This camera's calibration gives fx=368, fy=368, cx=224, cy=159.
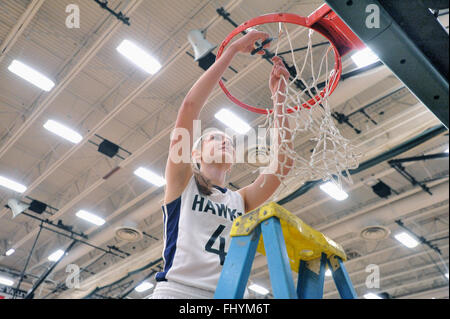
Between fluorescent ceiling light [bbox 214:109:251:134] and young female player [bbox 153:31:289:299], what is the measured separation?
446 centimetres

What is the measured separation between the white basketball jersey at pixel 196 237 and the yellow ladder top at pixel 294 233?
0.73 feet

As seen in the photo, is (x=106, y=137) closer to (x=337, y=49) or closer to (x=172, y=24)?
(x=172, y=24)

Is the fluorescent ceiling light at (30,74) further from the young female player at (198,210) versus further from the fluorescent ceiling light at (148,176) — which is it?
the young female player at (198,210)

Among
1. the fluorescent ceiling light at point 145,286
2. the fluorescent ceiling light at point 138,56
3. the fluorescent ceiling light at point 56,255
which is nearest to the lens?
the fluorescent ceiling light at point 138,56

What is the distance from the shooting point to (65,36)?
20.9ft

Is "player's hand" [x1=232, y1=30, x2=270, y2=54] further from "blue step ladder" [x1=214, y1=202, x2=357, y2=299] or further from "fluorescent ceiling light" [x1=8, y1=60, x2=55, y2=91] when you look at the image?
"fluorescent ceiling light" [x1=8, y1=60, x2=55, y2=91]

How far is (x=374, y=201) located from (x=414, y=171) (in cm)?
132

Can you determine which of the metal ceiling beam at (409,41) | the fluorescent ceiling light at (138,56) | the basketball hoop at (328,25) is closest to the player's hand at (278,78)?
the basketball hoop at (328,25)

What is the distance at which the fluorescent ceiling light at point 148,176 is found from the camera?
8.09 m

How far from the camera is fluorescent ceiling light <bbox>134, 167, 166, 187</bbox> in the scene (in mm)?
8086

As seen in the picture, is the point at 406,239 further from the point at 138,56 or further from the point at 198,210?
the point at 198,210

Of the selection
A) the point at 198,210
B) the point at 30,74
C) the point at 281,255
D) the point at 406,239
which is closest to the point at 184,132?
the point at 198,210

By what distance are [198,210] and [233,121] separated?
509 cm

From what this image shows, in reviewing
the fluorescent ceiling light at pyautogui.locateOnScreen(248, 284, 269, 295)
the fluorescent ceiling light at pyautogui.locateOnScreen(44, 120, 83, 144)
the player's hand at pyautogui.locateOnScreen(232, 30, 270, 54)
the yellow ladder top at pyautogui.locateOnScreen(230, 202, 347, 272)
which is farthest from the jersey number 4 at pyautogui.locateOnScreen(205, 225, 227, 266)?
the fluorescent ceiling light at pyautogui.locateOnScreen(248, 284, 269, 295)
